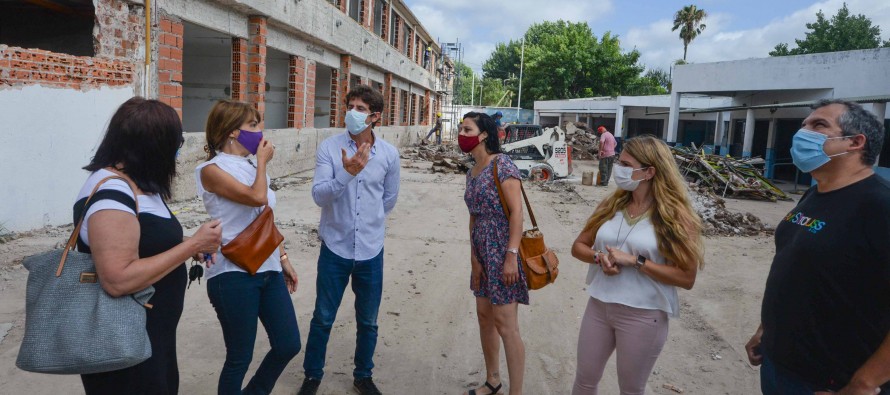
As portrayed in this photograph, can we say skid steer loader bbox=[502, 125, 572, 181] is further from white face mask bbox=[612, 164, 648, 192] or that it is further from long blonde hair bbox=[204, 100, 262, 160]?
long blonde hair bbox=[204, 100, 262, 160]

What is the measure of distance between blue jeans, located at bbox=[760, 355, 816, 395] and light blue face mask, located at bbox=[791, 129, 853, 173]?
77 centimetres

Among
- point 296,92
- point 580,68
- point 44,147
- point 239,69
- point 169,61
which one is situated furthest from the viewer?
point 580,68

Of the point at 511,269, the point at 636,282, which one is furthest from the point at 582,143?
the point at 636,282

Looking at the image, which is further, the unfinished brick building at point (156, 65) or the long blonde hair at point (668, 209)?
the unfinished brick building at point (156, 65)

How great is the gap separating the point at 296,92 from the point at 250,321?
12.8m

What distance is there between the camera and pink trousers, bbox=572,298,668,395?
279cm

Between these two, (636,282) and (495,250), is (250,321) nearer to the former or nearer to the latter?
(495,250)

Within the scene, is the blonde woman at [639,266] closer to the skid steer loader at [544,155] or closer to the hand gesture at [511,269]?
the hand gesture at [511,269]

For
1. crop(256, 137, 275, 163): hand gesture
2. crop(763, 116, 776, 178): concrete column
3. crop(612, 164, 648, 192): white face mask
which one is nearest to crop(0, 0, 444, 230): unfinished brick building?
crop(256, 137, 275, 163): hand gesture

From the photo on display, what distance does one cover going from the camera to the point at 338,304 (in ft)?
11.5

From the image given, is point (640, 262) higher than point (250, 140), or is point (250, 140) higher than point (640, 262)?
point (250, 140)

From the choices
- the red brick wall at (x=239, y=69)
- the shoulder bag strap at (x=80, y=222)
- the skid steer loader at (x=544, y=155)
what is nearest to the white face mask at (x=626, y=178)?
the shoulder bag strap at (x=80, y=222)

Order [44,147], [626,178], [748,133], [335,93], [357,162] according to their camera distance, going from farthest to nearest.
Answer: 1. [748,133]
2. [335,93]
3. [44,147]
4. [357,162]
5. [626,178]

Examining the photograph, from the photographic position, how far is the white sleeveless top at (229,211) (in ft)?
8.98
